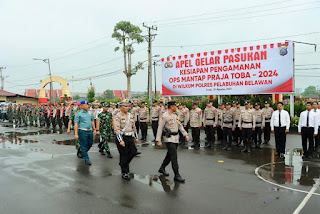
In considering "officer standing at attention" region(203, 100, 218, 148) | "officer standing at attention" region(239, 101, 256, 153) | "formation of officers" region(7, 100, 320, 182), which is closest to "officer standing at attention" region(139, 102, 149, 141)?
"formation of officers" region(7, 100, 320, 182)

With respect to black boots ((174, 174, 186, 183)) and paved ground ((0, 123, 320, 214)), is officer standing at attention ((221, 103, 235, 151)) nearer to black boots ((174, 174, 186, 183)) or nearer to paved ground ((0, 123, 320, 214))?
paved ground ((0, 123, 320, 214))

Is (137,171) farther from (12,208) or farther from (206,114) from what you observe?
(206,114)

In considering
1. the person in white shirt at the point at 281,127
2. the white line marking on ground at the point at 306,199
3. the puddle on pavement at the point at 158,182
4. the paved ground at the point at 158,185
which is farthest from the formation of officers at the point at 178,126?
the white line marking on ground at the point at 306,199

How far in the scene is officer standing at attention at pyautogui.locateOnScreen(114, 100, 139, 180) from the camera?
6.27 meters

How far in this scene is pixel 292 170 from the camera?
22.3 ft

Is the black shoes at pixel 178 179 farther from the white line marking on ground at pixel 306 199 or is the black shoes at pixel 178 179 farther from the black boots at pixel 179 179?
the white line marking on ground at pixel 306 199

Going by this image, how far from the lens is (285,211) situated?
13.9 ft

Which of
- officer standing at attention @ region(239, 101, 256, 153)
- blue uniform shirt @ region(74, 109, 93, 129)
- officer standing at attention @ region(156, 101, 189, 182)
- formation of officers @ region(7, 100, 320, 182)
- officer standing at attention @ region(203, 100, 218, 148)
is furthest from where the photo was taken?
officer standing at attention @ region(203, 100, 218, 148)

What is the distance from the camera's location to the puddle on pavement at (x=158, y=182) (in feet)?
17.9

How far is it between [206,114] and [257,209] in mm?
6415

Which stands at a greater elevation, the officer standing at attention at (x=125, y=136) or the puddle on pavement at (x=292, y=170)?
the officer standing at attention at (x=125, y=136)

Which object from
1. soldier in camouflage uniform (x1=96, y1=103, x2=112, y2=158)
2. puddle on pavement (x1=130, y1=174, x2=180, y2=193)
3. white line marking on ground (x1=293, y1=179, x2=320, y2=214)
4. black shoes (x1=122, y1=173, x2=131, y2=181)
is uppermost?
soldier in camouflage uniform (x1=96, y1=103, x2=112, y2=158)

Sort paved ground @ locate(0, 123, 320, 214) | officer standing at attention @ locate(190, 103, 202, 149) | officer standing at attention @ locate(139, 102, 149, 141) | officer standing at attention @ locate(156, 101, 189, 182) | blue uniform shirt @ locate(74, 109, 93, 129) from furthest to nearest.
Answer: officer standing at attention @ locate(139, 102, 149, 141) < officer standing at attention @ locate(190, 103, 202, 149) < blue uniform shirt @ locate(74, 109, 93, 129) < officer standing at attention @ locate(156, 101, 189, 182) < paved ground @ locate(0, 123, 320, 214)

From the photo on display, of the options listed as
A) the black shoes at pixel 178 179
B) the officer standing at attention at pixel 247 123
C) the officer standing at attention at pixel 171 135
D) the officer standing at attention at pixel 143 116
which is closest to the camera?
the black shoes at pixel 178 179
